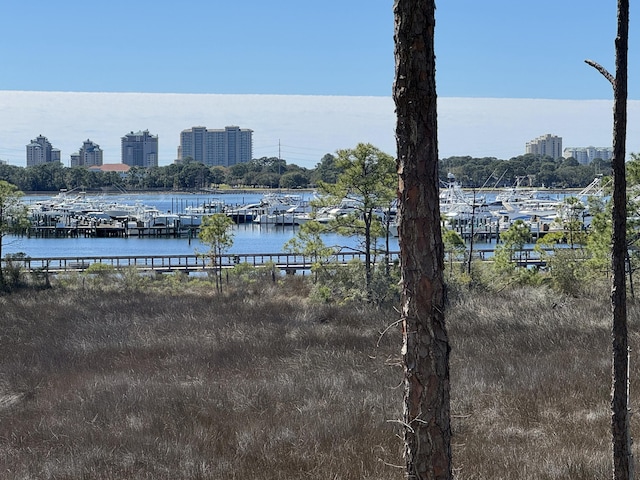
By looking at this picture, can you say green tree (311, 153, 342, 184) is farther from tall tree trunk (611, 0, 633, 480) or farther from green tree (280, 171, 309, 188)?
green tree (280, 171, 309, 188)

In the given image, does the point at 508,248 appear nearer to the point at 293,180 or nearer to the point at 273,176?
the point at 293,180

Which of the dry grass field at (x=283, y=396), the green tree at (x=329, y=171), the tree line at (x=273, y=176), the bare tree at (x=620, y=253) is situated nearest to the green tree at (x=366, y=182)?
the green tree at (x=329, y=171)

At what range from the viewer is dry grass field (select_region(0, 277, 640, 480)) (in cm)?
819

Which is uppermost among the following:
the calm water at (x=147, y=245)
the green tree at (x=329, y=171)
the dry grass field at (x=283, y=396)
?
the green tree at (x=329, y=171)

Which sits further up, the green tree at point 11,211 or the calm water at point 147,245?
the green tree at point 11,211

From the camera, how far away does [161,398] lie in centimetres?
1107

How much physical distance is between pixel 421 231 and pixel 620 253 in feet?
7.18

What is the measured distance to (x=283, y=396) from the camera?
11203 millimetres

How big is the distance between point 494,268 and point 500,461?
25627mm

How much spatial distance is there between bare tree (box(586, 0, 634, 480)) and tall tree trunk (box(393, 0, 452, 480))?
2028 mm

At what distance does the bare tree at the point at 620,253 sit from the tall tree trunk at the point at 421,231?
2.03 metres

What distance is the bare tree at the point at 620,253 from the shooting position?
5562 mm

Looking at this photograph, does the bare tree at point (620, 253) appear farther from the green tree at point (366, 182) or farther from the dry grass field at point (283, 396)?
the green tree at point (366, 182)

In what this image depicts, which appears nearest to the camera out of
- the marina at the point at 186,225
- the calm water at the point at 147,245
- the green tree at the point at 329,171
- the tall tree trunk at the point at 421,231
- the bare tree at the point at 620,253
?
the tall tree trunk at the point at 421,231
